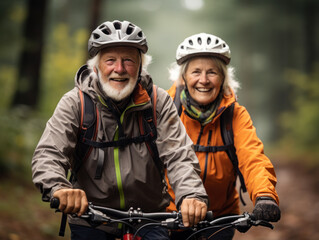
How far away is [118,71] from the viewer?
370 cm

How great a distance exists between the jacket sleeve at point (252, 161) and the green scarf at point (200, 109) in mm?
273

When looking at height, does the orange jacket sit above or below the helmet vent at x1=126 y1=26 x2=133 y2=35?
below

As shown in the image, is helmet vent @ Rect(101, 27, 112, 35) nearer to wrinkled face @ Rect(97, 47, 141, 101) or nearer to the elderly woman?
wrinkled face @ Rect(97, 47, 141, 101)

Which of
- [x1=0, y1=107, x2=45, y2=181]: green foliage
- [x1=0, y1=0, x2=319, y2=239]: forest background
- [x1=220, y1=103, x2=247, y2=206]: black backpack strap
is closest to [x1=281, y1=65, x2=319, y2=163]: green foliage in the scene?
[x1=0, y1=0, x2=319, y2=239]: forest background

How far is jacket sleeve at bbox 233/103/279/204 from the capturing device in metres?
3.85

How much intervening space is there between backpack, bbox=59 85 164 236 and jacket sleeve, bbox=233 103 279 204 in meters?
0.92

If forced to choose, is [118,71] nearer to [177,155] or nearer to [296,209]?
[177,155]

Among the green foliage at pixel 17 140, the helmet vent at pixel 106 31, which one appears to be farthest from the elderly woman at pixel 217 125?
the green foliage at pixel 17 140

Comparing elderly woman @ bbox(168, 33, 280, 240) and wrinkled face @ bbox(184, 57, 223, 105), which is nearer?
elderly woman @ bbox(168, 33, 280, 240)

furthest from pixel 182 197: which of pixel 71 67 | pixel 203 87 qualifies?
pixel 71 67

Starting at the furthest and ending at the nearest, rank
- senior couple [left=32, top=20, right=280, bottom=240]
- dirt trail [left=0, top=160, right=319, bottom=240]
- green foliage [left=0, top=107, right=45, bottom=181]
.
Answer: green foliage [left=0, top=107, right=45, bottom=181]
dirt trail [left=0, top=160, right=319, bottom=240]
senior couple [left=32, top=20, right=280, bottom=240]

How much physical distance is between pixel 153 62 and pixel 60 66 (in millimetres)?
13077

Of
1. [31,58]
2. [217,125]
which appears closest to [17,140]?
[31,58]

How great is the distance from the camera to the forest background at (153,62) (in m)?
9.94
